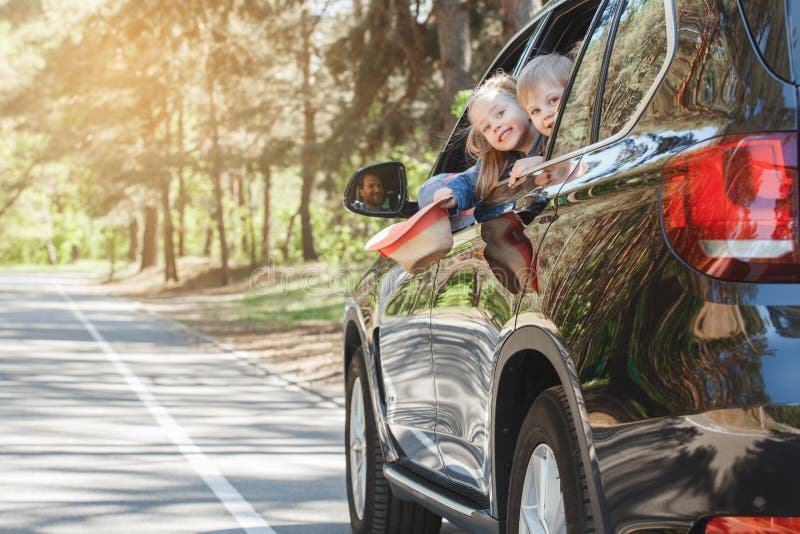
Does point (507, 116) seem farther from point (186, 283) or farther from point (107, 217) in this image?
point (107, 217)

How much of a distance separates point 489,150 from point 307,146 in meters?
23.6

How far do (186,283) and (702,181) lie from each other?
4723 centimetres

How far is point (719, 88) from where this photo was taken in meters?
2.61

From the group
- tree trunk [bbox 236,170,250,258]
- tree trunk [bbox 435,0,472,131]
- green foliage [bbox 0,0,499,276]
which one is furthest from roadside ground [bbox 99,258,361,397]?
tree trunk [bbox 435,0,472,131]

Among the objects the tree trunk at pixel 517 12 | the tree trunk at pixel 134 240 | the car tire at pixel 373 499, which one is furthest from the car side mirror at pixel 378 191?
the tree trunk at pixel 134 240

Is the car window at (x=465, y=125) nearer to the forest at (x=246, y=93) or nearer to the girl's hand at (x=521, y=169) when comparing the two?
the forest at (x=246, y=93)

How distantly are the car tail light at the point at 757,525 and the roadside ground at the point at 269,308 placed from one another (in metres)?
11.4

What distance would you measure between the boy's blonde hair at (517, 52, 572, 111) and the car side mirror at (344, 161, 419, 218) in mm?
1086

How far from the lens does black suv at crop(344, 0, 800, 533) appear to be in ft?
7.93

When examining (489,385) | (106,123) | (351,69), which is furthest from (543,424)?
(106,123)

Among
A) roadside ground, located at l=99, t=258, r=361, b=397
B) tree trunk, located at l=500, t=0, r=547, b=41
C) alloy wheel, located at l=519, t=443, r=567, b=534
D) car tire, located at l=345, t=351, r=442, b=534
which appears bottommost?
roadside ground, located at l=99, t=258, r=361, b=397

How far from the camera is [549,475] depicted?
128 inches

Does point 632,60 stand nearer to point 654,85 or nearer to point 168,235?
point 654,85

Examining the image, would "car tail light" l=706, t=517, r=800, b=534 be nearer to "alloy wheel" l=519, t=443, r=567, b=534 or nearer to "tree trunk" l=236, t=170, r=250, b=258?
"alloy wheel" l=519, t=443, r=567, b=534
